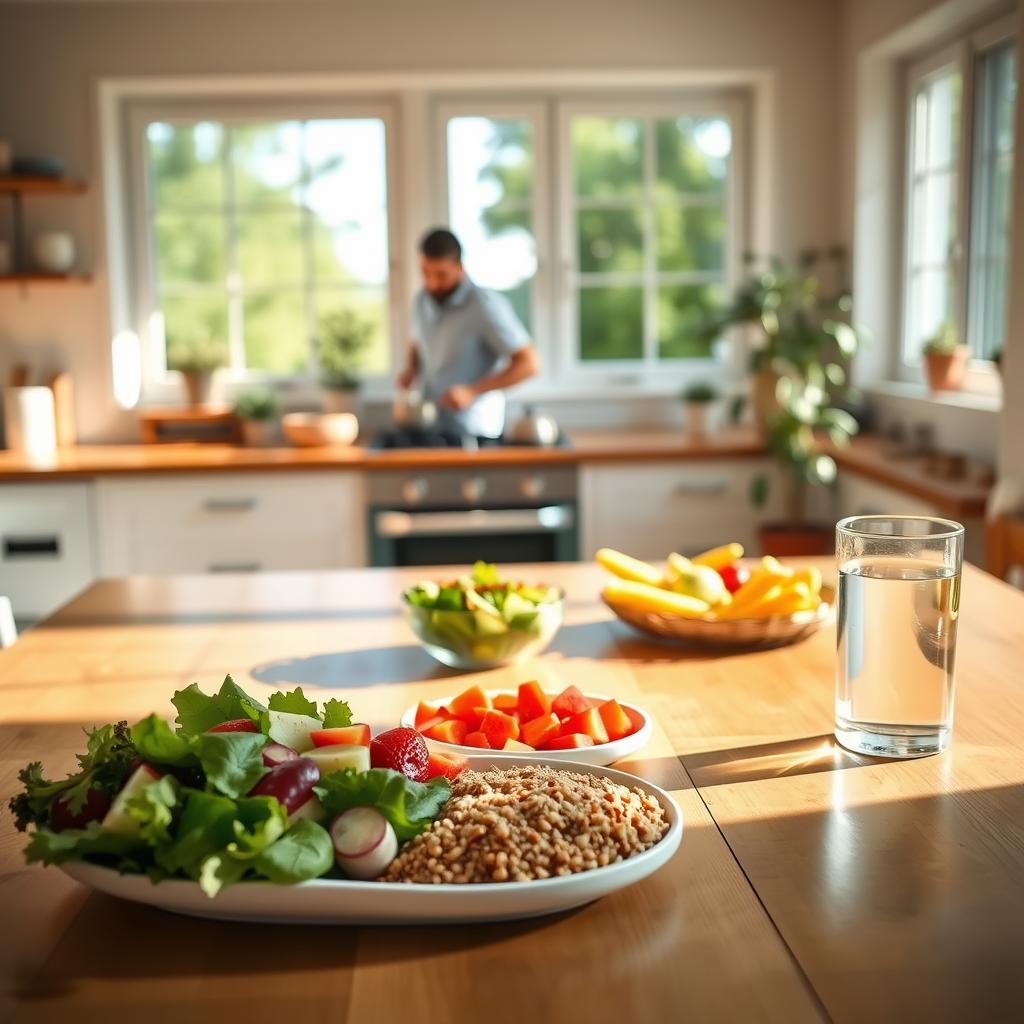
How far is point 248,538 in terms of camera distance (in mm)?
4152

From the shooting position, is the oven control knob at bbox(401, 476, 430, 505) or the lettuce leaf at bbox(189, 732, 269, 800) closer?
the lettuce leaf at bbox(189, 732, 269, 800)

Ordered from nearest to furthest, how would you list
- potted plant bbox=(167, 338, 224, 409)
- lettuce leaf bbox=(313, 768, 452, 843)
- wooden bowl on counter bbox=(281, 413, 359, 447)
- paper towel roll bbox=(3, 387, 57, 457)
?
lettuce leaf bbox=(313, 768, 452, 843) → wooden bowl on counter bbox=(281, 413, 359, 447) → paper towel roll bbox=(3, 387, 57, 457) → potted plant bbox=(167, 338, 224, 409)

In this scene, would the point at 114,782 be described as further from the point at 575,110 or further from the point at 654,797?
the point at 575,110

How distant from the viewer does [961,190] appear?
3.90m

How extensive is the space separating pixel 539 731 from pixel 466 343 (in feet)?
10.3

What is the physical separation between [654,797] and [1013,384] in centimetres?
238

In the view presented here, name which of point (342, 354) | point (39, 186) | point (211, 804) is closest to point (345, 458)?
point (342, 354)

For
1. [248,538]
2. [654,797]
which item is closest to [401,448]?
Answer: [248,538]

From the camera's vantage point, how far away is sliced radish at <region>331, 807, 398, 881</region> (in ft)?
3.13

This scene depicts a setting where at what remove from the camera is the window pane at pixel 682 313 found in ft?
16.0

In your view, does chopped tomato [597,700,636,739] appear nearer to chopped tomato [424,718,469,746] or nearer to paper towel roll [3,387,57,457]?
chopped tomato [424,718,469,746]

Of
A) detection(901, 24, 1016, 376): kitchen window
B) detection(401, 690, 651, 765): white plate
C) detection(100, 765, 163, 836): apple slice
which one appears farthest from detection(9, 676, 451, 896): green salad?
detection(901, 24, 1016, 376): kitchen window

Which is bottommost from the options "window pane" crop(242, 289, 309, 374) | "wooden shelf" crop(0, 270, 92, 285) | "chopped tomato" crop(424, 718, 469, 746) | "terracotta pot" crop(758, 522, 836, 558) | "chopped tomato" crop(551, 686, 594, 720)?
"terracotta pot" crop(758, 522, 836, 558)

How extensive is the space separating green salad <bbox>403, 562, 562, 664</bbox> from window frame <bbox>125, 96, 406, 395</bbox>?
10.6 feet
